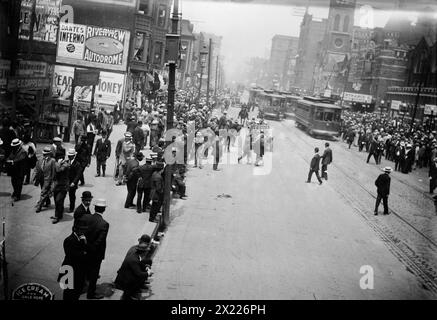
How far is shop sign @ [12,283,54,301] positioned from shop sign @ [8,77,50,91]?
10.9m

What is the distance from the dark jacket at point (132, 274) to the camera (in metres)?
6.59

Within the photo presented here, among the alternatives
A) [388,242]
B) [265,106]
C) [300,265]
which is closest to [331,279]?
[300,265]

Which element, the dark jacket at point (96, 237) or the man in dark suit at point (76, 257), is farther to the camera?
the dark jacket at point (96, 237)

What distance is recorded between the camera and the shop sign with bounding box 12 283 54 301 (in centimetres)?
562

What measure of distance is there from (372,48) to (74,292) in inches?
3020

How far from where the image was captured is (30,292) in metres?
5.68

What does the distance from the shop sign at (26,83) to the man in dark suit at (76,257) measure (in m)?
10.1

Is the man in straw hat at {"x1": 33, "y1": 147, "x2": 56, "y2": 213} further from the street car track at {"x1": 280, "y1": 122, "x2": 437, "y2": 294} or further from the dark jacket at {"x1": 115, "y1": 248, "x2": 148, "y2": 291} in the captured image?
the street car track at {"x1": 280, "y1": 122, "x2": 437, "y2": 294}

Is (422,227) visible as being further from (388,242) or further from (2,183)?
(2,183)

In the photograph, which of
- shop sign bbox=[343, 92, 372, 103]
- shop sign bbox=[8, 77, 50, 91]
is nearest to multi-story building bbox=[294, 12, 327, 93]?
shop sign bbox=[343, 92, 372, 103]

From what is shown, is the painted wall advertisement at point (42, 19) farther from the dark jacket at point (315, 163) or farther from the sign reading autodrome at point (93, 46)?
the dark jacket at point (315, 163)

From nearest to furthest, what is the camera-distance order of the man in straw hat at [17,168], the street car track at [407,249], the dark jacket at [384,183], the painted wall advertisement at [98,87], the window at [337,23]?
the street car track at [407,249] → the man in straw hat at [17,168] → the dark jacket at [384,183] → the painted wall advertisement at [98,87] → the window at [337,23]

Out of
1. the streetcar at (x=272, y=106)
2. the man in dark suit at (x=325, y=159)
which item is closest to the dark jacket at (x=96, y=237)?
the man in dark suit at (x=325, y=159)

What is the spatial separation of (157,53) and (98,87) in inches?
690
